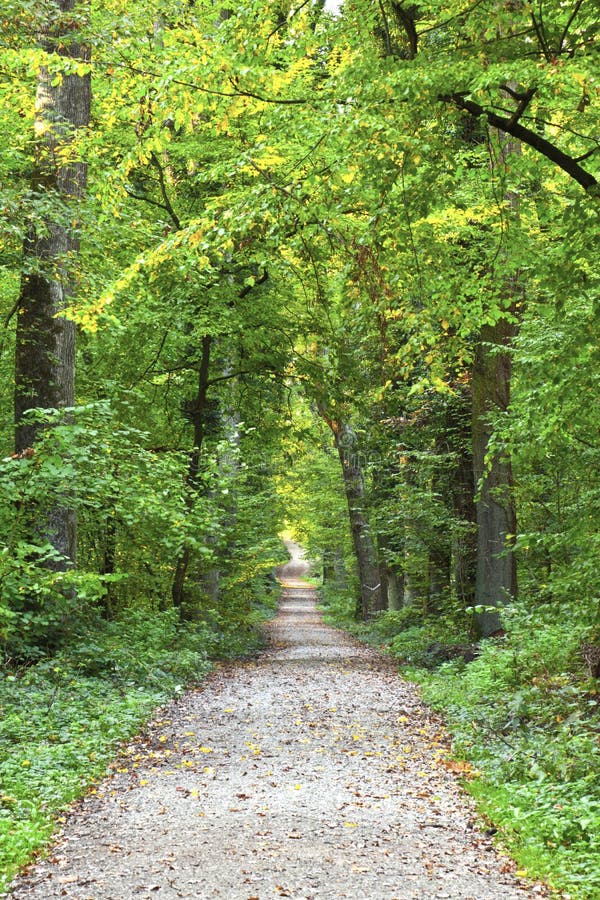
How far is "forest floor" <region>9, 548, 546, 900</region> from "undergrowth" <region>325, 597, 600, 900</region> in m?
0.24

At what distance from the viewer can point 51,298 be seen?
35.4 feet

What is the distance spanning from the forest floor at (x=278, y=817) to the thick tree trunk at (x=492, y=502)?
2.88 meters

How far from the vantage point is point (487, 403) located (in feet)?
43.5

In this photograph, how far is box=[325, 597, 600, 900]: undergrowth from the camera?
5379 mm

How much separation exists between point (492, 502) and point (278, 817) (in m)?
7.95

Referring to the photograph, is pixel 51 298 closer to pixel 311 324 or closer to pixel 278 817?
pixel 311 324

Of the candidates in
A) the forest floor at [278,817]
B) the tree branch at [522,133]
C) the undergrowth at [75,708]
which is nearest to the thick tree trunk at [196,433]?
the undergrowth at [75,708]

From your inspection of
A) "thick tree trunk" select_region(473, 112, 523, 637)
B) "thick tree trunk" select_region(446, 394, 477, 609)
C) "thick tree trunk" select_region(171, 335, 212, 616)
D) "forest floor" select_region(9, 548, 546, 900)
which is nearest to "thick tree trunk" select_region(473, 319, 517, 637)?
"thick tree trunk" select_region(473, 112, 523, 637)

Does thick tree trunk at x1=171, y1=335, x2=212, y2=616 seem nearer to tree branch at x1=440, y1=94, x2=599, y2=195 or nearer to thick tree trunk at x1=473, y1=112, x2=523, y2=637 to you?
thick tree trunk at x1=473, y1=112, x2=523, y2=637

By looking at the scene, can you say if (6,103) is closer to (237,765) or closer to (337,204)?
(337,204)

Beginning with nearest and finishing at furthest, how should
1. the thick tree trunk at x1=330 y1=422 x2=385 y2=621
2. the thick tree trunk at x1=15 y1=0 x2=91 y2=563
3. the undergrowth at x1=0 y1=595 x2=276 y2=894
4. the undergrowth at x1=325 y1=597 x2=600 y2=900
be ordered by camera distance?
the undergrowth at x1=325 y1=597 x2=600 y2=900 < the undergrowth at x1=0 y1=595 x2=276 y2=894 < the thick tree trunk at x1=15 y1=0 x2=91 y2=563 < the thick tree trunk at x1=330 y1=422 x2=385 y2=621

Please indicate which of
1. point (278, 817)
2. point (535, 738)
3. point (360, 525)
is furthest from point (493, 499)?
point (360, 525)

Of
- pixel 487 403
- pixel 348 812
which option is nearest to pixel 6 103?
pixel 487 403

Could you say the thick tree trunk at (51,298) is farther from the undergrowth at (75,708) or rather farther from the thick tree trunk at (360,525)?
the thick tree trunk at (360,525)
